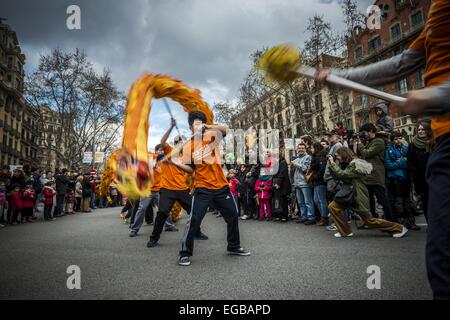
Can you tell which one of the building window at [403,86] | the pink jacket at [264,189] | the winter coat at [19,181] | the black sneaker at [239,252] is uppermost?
the building window at [403,86]

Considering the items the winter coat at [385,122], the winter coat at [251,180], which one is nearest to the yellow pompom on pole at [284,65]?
the winter coat at [385,122]

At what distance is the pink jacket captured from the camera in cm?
959

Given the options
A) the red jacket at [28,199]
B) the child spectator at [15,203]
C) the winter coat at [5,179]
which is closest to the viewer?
the child spectator at [15,203]

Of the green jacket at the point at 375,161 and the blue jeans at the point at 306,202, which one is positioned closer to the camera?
the green jacket at the point at 375,161

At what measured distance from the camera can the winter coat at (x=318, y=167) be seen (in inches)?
304

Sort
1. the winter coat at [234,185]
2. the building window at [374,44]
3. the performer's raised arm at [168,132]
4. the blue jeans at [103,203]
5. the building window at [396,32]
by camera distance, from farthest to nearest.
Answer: the building window at [374,44] < the building window at [396,32] < the blue jeans at [103,203] < the winter coat at [234,185] < the performer's raised arm at [168,132]

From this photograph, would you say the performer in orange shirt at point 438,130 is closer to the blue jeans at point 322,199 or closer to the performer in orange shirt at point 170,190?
the performer in orange shirt at point 170,190

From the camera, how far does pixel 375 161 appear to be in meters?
6.41

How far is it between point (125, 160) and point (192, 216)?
1.23 meters

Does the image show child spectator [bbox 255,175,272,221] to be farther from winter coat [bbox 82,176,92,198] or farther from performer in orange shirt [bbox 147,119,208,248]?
winter coat [bbox 82,176,92,198]

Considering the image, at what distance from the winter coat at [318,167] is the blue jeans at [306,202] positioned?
0.43m

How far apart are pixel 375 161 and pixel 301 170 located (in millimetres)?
2317

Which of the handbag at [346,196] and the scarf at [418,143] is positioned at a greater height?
the scarf at [418,143]
